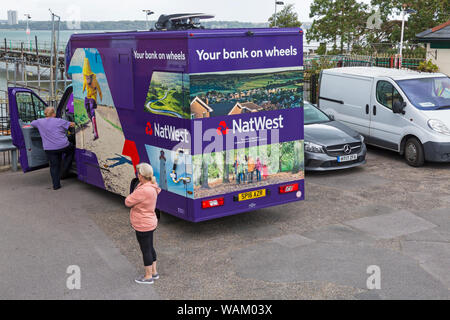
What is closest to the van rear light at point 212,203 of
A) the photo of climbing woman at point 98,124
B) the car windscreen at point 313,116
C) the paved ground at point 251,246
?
the paved ground at point 251,246

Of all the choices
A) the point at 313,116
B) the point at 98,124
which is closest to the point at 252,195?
the point at 98,124

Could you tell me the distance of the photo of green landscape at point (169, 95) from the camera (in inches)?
288

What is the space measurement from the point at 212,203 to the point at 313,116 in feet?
19.3

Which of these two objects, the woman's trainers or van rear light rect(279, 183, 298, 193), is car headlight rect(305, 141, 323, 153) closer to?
van rear light rect(279, 183, 298, 193)

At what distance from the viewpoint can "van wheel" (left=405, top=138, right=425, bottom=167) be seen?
12062mm

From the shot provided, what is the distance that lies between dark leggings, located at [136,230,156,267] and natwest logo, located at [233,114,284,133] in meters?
2.13

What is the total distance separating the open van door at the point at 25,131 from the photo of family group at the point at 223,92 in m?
3.76

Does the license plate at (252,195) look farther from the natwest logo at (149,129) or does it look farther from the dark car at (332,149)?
the dark car at (332,149)

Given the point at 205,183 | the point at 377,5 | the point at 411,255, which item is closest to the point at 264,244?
the point at 205,183

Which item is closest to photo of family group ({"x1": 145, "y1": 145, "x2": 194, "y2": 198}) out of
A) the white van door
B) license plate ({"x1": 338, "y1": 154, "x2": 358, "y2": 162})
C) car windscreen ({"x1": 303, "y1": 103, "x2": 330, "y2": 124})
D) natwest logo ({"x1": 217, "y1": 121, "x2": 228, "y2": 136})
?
natwest logo ({"x1": 217, "y1": 121, "x2": 228, "y2": 136})

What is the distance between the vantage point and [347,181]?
1128 centimetres

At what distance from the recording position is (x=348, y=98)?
1411 centimetres

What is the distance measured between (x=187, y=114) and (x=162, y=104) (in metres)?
0.63

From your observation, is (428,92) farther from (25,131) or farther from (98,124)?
(25,131)
